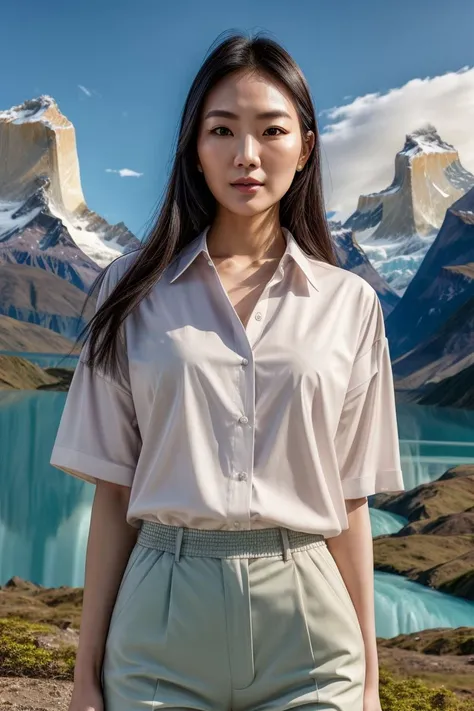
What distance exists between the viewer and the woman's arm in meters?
1.02

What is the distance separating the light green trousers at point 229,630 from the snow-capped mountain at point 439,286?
163 inches

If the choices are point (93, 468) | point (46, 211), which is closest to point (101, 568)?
point (93, 468)

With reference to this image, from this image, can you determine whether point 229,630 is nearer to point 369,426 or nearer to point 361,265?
point 369,426

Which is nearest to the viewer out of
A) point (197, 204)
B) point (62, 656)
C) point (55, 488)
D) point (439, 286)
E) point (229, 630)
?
point (229, 630)

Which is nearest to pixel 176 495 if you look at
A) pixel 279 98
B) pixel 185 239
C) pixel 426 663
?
pixel 185 239

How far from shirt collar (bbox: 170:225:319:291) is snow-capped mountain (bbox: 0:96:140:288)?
4362 mm

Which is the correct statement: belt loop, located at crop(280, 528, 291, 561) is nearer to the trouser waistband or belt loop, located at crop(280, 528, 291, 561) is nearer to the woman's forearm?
the trouser waistband

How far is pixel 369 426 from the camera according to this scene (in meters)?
1.04

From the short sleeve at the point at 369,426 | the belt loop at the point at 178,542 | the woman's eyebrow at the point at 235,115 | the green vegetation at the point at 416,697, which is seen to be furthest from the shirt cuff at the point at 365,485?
the green vegetation at the point at 416,697

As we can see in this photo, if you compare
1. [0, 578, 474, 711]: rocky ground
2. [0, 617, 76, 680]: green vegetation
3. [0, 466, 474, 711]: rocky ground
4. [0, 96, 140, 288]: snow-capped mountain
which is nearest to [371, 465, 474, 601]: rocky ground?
[0, 466, 474, 711]: rocky ground

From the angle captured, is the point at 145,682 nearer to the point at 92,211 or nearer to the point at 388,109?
the point at 388,109

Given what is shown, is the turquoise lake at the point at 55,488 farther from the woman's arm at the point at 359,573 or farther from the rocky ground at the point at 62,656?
the woman's arm at the point at 359,573

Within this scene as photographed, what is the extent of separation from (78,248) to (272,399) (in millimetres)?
4899

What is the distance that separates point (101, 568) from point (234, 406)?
27 centimetres
